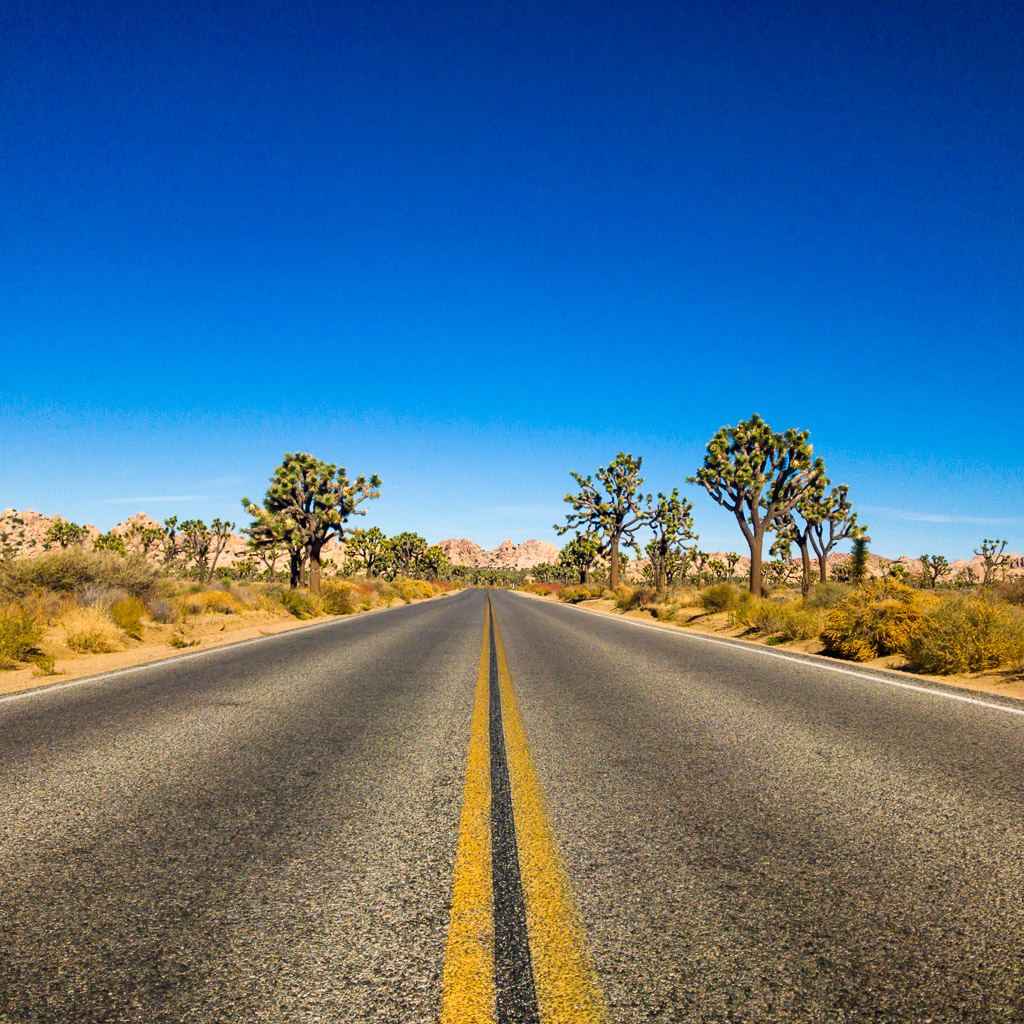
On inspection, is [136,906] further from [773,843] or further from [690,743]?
[690,743]

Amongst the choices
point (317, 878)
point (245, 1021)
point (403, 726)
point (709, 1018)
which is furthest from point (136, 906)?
point (403, 726)

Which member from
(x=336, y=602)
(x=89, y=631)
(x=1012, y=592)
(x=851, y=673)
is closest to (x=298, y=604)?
(x=336, y=602)

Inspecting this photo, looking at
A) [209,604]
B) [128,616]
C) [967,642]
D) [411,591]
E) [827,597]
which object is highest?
[827,597]

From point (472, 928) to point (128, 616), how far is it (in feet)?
44.8

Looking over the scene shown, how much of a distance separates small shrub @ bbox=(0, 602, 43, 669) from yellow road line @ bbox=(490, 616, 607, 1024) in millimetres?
9514

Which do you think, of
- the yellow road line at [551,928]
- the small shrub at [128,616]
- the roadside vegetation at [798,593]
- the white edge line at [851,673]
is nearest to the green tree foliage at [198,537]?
the roadside vegetation at [798,593]

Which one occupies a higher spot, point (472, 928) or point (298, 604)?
point (472, 928)

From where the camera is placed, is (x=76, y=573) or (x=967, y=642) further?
(x=76, y=573)

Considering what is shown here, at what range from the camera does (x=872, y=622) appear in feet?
36.3

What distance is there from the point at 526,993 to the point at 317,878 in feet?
3.85

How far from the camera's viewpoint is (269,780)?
13.0ft

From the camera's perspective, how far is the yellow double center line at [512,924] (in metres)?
1.75

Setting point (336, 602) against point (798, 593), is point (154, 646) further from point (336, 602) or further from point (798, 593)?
point (798, 593)

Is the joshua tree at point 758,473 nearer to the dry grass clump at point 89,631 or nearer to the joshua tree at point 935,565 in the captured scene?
the dry grass clump at point 89,631
